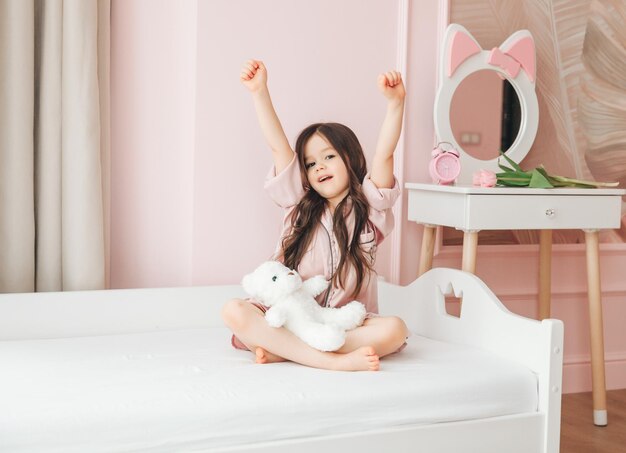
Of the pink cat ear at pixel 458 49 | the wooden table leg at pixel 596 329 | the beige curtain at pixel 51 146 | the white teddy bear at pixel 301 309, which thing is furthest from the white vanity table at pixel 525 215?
the beige curtain at pixel 51 146

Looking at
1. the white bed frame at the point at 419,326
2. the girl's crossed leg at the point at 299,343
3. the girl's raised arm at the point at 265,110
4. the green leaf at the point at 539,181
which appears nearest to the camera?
the white bed frame at the point at 419,326

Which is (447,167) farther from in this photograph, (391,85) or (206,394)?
(206,394)

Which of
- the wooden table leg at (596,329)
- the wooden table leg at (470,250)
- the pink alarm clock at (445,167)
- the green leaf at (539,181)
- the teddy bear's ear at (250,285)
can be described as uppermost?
the pink alarm clock at (445,167)

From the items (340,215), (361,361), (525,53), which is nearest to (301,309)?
(361,361)

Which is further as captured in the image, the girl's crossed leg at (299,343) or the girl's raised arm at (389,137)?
the girl's raised arm at (389,137)

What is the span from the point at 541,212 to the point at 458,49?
59 centimetres

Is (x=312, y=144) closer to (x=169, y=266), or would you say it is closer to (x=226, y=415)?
(x=169, y=266)

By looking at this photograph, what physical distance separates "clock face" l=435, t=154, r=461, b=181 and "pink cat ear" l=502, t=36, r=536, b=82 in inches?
17.9

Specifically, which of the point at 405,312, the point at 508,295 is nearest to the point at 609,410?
the point at 508,295

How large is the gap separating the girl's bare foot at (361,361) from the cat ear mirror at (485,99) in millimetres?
983

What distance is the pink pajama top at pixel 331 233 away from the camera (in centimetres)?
208

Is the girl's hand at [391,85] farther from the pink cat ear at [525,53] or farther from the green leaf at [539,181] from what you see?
the pink cat ear at [525,53]

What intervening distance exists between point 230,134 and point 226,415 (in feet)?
3.46

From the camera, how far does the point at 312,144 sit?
7.03 ft
